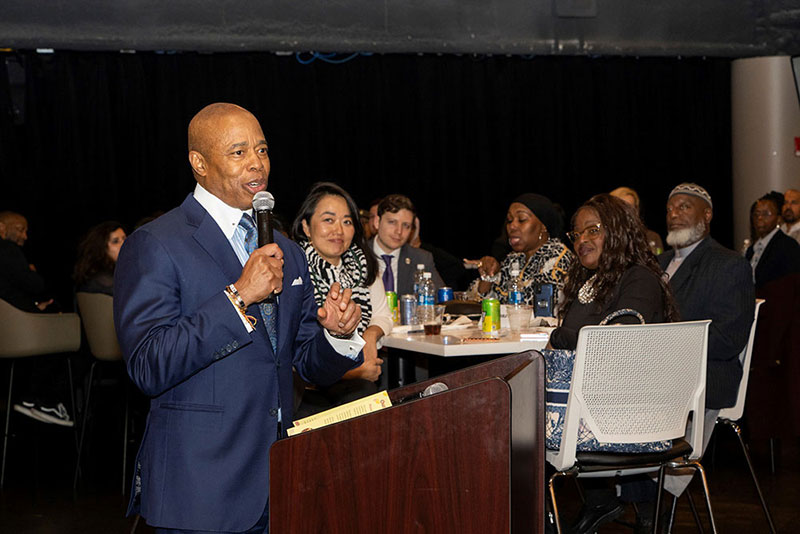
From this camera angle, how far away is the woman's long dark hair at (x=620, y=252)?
3.66m

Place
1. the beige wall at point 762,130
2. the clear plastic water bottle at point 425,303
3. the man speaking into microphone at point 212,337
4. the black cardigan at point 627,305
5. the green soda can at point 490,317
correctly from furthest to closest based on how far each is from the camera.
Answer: the beige wall at point 762,130
the clear plastic water bottle at point 425,303
the green soda can at point 490,317
the black cardigan at point 627,305
the man speaking into microphone at point 212,337

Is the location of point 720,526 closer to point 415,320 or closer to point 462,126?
point 415,320

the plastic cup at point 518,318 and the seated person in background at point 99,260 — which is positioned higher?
the seated person in background at point 99,260

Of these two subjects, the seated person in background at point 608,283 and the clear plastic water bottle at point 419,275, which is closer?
the seated person in background at point 608,283

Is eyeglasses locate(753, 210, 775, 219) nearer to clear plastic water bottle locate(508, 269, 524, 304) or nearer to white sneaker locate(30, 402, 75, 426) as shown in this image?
clear plastic water bottle locate(508, 269, 524, 304)

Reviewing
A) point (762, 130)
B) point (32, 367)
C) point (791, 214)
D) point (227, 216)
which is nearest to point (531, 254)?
point (791, 214)

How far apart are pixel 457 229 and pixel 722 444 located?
4.20 m

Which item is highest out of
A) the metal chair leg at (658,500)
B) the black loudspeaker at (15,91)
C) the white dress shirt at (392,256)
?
the black loudspeaker at (15,91)

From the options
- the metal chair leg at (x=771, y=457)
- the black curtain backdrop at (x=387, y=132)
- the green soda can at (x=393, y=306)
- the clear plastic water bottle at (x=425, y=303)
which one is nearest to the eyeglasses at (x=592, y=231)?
the clear plastic water bottle at (x=425, y=303)

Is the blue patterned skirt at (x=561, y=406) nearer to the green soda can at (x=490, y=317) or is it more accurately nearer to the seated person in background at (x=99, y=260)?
the green soda can at (x=490, y=317)

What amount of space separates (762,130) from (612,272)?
644 cm

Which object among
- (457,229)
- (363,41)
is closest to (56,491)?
(363,41)

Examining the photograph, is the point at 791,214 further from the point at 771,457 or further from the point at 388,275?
the point at 388,275

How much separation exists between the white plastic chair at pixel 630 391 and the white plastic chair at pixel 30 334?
3573 millimetres
